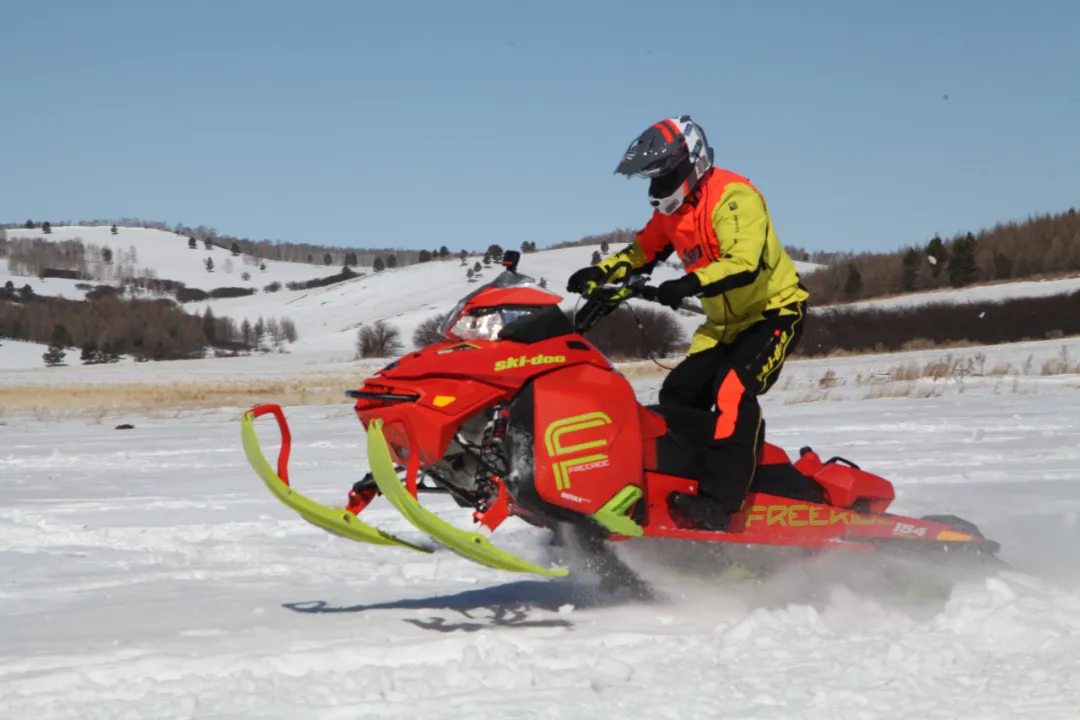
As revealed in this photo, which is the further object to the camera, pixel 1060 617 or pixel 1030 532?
pixel 1030 532

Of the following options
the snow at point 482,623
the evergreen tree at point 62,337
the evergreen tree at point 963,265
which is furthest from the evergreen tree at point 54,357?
the snow at point 482,623

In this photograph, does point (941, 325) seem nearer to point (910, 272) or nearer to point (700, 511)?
point (910, 272)

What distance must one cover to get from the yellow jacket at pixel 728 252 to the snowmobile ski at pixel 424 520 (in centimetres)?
144

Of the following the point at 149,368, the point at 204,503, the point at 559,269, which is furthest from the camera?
the point at 559,269

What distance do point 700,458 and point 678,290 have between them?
2.77 ft

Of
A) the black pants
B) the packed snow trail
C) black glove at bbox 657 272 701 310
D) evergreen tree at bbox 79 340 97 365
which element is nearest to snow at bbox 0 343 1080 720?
the packed snow trail

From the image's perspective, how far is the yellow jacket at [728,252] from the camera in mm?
4605

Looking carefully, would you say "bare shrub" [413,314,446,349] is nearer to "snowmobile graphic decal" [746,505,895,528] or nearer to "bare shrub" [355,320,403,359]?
"snowmobile graphic decal" [746,505,895,528]

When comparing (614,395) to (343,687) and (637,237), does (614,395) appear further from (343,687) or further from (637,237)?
(343,687)

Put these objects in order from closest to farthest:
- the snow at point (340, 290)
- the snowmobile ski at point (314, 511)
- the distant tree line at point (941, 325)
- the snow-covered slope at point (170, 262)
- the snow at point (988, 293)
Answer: the snowmobile ski at point (314, 511), the distant tree line at point (941, 325), the snow at point (988, 293), the snow at point (340, 290), the snow-covered slope at point (170, 262)

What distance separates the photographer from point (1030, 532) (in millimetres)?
5594

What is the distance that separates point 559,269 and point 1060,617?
274 feet

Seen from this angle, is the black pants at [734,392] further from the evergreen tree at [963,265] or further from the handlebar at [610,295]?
the evergreen tree at [963,265]

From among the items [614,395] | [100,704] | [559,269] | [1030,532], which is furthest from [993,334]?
[559,269]
